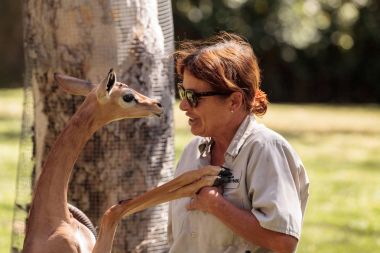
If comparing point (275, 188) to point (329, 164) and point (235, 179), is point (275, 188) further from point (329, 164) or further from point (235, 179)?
point (329, 164)

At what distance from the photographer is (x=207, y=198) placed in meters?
3.77

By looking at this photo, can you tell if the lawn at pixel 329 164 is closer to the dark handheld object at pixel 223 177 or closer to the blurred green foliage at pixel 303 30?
the blurred green foliage at pixel 303 30

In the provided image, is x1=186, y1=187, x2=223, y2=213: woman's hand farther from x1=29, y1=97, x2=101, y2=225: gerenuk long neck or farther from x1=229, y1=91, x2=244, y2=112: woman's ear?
x1=29, y1=97, x2=101, y2=225: gerenuk long neck

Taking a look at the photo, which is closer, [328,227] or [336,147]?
[328,227]

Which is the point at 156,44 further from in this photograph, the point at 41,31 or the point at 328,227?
the point at 328,227

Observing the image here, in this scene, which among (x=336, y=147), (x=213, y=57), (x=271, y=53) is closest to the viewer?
(x=213, y=57)

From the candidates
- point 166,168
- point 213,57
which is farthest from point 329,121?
point 213,57

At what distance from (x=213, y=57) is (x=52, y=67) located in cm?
184

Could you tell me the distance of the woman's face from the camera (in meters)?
3.82

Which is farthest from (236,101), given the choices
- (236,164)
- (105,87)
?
(105,87)

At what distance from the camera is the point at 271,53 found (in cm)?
1830

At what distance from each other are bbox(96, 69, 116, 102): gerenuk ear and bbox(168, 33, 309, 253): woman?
267 mm

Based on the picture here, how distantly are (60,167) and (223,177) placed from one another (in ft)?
1.95

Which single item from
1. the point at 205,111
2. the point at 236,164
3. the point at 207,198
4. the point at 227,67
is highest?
the point at 227,67
